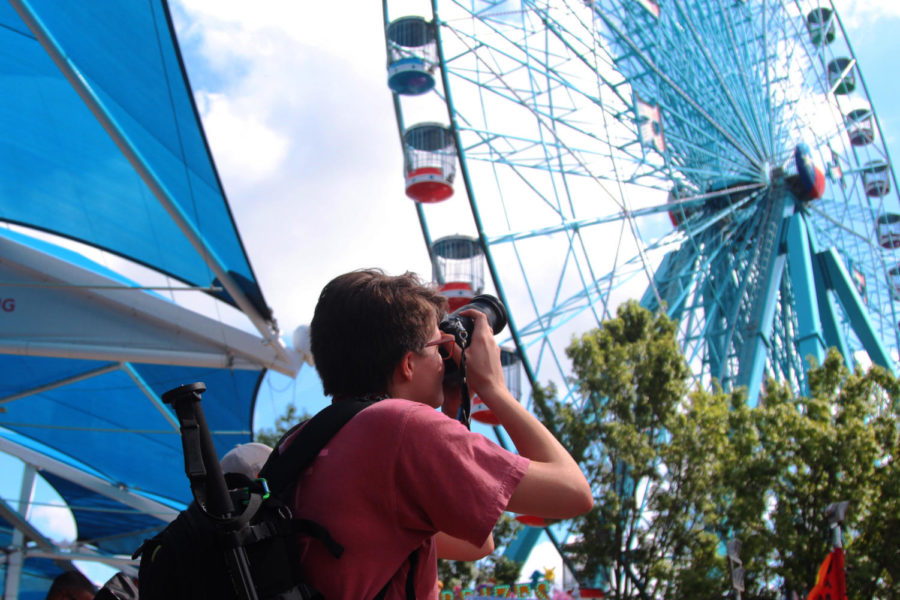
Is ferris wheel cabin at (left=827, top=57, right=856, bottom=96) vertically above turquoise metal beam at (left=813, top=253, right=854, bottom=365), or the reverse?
ferris wheel cabin at (left=827, top=57, right=856, bottom=96)

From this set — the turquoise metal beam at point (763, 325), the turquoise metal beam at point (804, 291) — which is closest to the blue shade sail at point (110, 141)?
the turquoise metal beam at point (763, 325)

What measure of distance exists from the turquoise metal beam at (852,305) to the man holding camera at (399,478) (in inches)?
838

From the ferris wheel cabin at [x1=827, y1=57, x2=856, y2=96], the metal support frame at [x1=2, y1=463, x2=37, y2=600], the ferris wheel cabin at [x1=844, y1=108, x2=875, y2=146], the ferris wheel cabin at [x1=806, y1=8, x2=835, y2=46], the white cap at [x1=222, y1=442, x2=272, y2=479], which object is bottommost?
the white cap at [x1=222, y1=442, x2=272, y2=479]

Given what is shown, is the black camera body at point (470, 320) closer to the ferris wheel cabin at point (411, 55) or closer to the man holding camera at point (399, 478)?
the man holding camera at point (399, 478)

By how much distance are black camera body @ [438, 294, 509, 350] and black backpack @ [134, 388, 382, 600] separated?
415mm

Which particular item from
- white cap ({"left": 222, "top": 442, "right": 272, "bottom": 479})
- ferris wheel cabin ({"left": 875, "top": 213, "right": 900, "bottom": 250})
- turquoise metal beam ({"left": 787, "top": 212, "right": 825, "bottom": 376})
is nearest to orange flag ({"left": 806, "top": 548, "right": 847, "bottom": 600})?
white cap ({"left": 222, "top": 442, "right": 272, "bottom": 479})

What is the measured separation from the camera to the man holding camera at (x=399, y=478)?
4.12 ft

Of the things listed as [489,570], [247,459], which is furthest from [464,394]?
[489,570]

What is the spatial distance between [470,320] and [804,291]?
1949 centimetres

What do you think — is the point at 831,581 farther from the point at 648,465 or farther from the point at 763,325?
the point at 763,325

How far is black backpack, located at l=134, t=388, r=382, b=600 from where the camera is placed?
1.20m

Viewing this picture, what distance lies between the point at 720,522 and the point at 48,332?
9.68 meters

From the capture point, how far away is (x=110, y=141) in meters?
7.97

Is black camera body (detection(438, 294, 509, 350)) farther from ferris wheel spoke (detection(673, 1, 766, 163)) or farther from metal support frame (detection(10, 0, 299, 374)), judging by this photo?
ferris wheel spoke (detection(673, 1, 766, 163))
